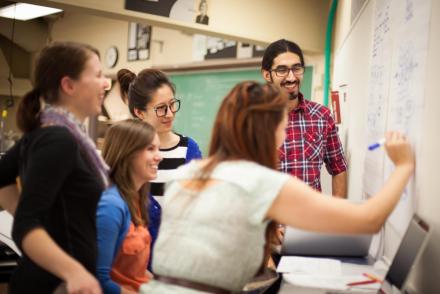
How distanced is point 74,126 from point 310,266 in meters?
0.89

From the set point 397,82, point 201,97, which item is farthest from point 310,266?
point 201,97

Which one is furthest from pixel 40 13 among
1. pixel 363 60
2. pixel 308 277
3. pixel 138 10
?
pixel 308 277

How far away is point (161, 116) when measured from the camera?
2154mm

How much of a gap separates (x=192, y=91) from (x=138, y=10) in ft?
7.36

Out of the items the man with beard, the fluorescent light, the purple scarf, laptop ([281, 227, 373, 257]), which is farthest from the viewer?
the fluorescent light

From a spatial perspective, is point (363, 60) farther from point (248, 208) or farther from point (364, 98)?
point (248, 208)

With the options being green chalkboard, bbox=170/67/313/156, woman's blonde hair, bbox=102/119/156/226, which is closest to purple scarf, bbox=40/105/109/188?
woman's blonde hair, bbox=102/119/156/226

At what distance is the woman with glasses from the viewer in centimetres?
214

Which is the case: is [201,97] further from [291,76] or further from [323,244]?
[323,244]

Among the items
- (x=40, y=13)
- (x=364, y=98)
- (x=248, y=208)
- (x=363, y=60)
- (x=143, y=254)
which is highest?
(x=40, y=13)

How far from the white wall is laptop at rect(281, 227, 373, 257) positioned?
0.31 ft

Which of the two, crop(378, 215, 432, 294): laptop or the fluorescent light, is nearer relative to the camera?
crop(378, 215, 432, 294): laptop

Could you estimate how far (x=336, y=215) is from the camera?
109 centimetres

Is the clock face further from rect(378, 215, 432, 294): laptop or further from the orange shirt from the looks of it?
rect(378, 215, 432, 294): laptop
